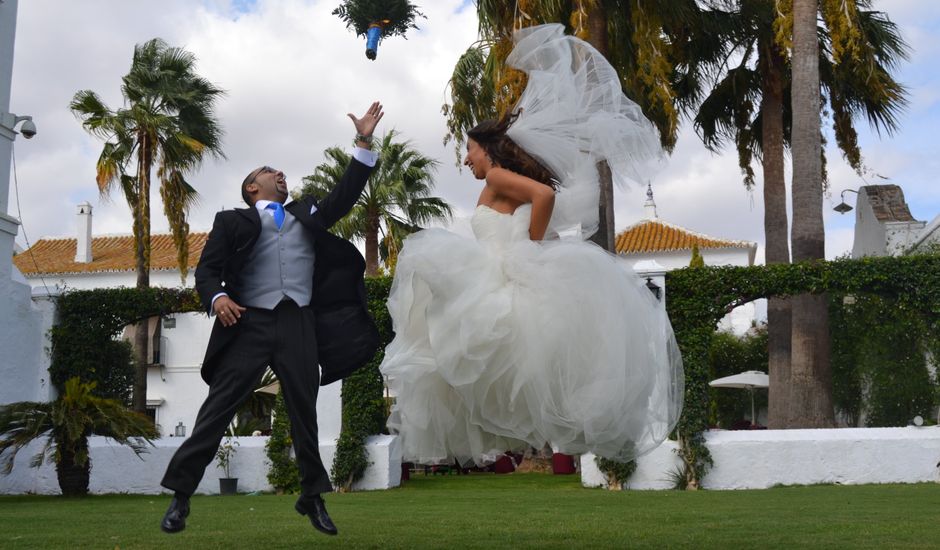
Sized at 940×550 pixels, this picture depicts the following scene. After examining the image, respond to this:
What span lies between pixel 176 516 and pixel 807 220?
43.7 feet

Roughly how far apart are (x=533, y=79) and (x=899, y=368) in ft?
57.0

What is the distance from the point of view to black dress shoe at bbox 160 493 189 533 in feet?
16.1

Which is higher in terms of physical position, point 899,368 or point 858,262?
point 858,262

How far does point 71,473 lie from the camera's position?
1342 cm

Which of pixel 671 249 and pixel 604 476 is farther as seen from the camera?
pixel 671 249

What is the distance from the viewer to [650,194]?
50125 millimetres

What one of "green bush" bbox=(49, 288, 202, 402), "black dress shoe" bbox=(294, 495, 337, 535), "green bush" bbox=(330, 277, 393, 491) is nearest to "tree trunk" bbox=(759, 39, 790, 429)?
"green bush" bbox=(330, 277, 393, 491)

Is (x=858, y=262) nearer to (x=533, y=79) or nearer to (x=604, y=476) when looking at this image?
(x=604, y=476)

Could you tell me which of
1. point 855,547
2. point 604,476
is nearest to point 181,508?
point 855,547

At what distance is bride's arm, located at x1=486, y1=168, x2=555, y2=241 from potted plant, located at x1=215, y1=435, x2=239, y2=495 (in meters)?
10.9

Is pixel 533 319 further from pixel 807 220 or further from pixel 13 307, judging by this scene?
pixel 13 307

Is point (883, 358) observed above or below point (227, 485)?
above

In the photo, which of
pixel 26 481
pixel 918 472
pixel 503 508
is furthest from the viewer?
pixel 26 481

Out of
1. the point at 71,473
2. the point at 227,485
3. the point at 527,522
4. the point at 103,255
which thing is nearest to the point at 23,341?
the point at 71,473
